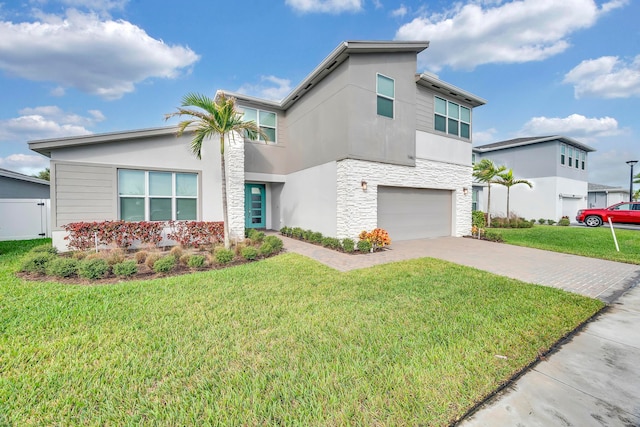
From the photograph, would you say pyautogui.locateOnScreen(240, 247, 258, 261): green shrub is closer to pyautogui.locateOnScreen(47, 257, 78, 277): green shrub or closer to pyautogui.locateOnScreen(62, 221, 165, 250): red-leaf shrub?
pyautogui.locateOnScreen(62, 221, 165, 250): red-leaf shrub

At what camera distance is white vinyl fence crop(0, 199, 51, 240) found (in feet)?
35.0

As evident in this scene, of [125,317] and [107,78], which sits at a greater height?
[107,78]

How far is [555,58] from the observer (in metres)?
11.3

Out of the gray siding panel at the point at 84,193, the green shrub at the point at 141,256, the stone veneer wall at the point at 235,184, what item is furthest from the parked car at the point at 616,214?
the gray siding panel at the point at 84,193

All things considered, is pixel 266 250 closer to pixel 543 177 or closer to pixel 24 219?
pixel 24 219

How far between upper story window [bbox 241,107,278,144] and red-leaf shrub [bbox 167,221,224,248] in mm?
5429

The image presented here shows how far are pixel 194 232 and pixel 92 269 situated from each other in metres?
3.25

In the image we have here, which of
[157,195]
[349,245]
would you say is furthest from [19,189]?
[349,245]

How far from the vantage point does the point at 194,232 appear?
340 inches

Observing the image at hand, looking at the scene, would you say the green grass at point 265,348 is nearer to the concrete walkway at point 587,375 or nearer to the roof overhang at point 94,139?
the concrete walkway at point 587,375

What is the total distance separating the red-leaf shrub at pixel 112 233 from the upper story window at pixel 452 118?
12.2 metres

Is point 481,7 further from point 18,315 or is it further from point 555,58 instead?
Result: point 18,315

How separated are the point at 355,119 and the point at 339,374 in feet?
27.3

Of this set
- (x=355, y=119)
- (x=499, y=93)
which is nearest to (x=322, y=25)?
(x=355, y=119)
